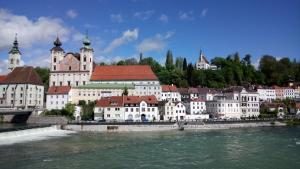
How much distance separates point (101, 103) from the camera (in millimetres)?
69750

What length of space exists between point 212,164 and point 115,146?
13242 mm

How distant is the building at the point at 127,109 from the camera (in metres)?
68.2

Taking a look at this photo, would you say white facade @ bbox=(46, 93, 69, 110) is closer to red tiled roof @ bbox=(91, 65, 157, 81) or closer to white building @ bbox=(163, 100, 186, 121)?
red tiled roof @ bbox=(91, 65, 157, 81)

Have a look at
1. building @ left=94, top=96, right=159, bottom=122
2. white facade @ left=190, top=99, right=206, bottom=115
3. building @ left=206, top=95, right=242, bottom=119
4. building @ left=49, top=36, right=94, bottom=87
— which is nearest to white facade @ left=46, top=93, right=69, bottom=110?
building @ left=49, top=36, right=94, bottom=87

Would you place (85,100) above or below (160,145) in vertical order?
above

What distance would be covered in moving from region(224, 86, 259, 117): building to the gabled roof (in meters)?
45.9

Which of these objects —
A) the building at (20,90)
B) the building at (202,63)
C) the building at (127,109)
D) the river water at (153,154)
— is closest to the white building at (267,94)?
the building at (202,63)

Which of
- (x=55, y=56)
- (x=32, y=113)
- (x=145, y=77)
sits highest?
(x=55, y=56)

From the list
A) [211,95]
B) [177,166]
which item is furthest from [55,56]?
[177,166]

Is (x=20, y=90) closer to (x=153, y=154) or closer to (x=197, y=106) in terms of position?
(x=197, y=106)

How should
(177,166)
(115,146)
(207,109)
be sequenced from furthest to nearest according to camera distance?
(207,109), (115,146), (177,166)

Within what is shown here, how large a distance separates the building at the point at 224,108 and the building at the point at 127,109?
17.0 m

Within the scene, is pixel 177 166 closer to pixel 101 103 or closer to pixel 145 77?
pixel 101 103

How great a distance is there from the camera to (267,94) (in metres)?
106
